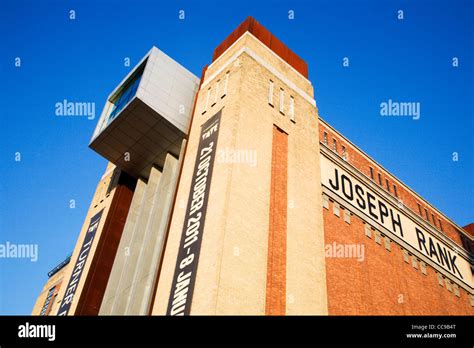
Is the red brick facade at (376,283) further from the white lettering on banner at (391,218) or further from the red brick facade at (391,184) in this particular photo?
the red brick facade at (391,184)

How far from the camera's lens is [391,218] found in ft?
87.6

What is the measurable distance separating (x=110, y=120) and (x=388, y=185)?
1773cm

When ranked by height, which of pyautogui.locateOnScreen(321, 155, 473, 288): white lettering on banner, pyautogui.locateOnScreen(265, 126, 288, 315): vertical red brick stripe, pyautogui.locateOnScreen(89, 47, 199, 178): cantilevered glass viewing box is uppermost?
pyautogui.locateOnScreen(89, 47, 199, 178): cantilevered glass viewing box

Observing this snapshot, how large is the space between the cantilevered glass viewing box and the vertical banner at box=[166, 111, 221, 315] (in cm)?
269

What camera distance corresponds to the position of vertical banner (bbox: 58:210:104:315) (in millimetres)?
23719

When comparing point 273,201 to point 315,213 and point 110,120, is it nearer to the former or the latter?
point 315,213

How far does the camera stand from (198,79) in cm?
2575

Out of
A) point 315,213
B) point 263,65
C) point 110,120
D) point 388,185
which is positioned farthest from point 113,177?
point 388,185

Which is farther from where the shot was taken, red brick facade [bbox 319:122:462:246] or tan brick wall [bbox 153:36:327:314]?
red brick facade [bbox 319:122:462:246]

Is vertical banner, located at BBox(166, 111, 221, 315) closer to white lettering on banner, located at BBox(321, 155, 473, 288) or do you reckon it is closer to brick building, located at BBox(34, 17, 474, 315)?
brick building, located at BBox(34, 17, 474, 315)

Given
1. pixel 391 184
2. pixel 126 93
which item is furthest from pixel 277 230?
pixel 391 184

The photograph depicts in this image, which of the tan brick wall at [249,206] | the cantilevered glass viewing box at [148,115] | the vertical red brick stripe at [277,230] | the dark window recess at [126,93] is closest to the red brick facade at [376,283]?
the tan brick wall at [249,206]

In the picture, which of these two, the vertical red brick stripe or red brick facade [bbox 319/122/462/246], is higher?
red brick facade [bbox 319/122/462/246]

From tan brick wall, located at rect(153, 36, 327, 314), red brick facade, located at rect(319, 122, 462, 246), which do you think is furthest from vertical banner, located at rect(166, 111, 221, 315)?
red brick facade, located at rect(319, 122, 462, 246)
